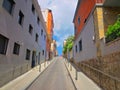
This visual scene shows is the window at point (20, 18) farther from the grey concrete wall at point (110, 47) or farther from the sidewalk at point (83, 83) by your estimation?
the grey concrete wall at point (110, 47)

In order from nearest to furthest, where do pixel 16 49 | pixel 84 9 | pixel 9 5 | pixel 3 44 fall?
pixel 3 44 < pixel 9 5 < pixel 16 49 < pixel 84 9

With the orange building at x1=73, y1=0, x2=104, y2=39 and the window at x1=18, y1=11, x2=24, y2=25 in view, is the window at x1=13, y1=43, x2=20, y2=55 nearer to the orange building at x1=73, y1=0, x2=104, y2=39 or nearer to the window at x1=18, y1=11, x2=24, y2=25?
the window at x1=18, y1=11, x2=24, y2=25

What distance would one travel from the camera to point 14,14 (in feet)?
36.8

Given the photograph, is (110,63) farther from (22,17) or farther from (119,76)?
(22,17)

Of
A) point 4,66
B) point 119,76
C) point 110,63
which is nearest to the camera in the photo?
point 119,76

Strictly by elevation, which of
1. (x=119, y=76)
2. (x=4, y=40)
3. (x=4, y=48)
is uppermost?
(x=4, y=40)

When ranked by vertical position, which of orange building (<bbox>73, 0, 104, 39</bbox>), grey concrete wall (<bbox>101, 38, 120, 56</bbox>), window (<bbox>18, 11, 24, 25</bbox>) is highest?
orange building (<bbox>73, 0, 104, 39</bbox>)

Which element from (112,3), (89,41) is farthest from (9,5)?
(112,3)

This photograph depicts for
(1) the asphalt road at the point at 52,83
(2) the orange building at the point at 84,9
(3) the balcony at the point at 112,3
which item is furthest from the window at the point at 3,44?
(3) the balcony at the point at 112,3

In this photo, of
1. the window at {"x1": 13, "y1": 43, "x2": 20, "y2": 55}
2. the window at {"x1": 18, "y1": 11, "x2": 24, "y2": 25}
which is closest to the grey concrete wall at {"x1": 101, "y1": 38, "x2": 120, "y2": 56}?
the window at {"x1": 13, "y1": 43, "x2": 20, "y2": 55}

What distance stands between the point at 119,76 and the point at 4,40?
8229 millimetres

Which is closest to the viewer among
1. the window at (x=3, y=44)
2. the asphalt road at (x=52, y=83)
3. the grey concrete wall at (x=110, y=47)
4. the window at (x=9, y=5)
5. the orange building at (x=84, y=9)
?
the grey concrete wall at (x=110, y=47)

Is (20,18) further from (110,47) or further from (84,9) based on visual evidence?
(110,47)

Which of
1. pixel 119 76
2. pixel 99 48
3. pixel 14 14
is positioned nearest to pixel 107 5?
pixel 99 48
